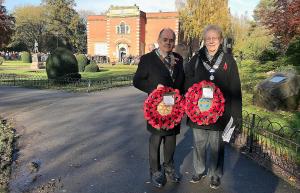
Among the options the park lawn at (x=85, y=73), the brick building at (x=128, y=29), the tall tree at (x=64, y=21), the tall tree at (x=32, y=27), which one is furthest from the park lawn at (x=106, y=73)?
the tall tree at (x=32, y=27)

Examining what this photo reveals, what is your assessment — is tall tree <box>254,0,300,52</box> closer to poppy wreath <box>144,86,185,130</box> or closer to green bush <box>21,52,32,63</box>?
poppy wreath <box>144,86,185,130</box>

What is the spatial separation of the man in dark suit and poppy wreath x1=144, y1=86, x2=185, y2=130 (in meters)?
0.10

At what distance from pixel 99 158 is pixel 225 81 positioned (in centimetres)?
264

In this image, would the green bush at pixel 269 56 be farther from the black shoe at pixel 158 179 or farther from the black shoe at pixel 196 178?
the black shoe at pixel 158 179

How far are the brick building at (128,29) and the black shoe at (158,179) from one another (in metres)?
50.4

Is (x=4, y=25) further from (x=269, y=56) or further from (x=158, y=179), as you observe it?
(x=269, y=56)

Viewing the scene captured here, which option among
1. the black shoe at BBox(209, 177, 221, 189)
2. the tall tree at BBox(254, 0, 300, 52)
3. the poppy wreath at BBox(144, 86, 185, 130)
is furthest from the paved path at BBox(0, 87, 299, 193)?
the tall tree at BBox(254, 0, 300, 52)

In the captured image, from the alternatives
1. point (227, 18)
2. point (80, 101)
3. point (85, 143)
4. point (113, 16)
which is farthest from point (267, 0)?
point (85, 143)

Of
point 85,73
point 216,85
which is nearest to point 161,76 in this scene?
point 216,85

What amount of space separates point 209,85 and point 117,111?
6748 millimetres

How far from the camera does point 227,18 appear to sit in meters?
34.8

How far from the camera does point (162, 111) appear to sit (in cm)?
455

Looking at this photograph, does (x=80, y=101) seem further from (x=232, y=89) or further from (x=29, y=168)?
(x=232, y=89)

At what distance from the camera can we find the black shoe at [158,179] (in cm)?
470
